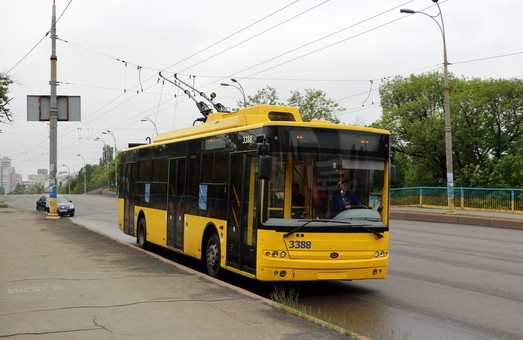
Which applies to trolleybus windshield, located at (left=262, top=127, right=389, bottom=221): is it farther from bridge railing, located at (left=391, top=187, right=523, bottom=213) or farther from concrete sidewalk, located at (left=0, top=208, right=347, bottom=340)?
bridge railing, located at (left=391, top=187, right=523, bottom=213)

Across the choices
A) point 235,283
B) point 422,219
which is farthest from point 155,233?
point 422,219

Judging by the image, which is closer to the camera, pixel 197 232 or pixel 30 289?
pixel 30 289

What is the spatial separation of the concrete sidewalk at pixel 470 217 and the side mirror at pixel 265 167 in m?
18.3

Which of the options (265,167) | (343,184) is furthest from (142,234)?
(265,167)

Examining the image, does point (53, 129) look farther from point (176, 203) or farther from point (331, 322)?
point (331, 322)

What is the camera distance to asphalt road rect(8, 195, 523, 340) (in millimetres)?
6926

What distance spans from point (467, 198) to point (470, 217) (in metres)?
4.36

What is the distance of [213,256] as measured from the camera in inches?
411

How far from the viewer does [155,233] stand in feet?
46.5

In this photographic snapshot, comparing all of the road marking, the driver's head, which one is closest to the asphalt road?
the driver's head

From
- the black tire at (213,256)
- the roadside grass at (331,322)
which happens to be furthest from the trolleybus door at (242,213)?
the roadside grass at (331,322)

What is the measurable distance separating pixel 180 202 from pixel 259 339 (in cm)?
697

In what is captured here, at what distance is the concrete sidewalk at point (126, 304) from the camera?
5992 mm

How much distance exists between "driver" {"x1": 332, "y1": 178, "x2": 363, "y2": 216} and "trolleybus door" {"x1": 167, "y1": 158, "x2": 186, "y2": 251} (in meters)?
4.36
